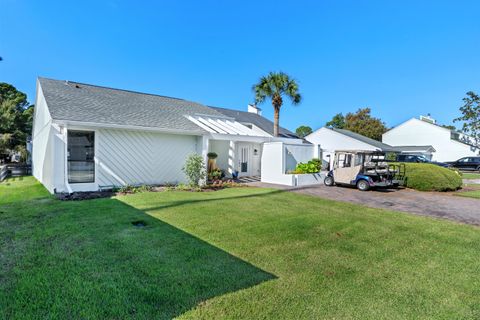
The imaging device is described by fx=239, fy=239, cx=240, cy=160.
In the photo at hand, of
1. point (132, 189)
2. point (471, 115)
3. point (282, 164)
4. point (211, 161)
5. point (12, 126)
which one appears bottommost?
point (132, 189)

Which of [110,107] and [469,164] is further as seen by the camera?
[469,164]

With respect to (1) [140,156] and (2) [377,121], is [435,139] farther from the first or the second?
(1) [140,156]

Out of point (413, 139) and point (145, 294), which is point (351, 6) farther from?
point (413, 139)

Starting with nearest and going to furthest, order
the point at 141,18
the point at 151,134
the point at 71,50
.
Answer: the point at 151,134 < the point at 141,18 < the point at 71,50

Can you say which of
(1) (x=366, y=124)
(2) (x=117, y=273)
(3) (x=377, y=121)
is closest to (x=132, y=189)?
(2) (x=117, y=273)

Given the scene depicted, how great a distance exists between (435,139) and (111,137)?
1874 inches

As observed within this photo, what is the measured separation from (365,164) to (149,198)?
1165 centimetres

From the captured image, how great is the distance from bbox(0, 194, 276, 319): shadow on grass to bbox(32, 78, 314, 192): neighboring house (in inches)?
211

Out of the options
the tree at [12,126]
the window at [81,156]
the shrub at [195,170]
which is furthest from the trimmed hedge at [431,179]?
the tree at [12,126]

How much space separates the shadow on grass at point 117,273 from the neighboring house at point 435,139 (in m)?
47.8

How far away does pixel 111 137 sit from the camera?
11805mm

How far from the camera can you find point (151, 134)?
1301 centimetres

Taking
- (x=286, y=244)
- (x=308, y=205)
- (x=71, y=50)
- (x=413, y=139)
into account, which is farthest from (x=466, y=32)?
(x=413, y=139)

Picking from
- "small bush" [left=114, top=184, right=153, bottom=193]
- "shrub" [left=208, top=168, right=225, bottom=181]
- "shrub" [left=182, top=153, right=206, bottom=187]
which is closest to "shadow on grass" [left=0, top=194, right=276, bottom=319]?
"small bush" [left=114, top=184, right=153, bottom=193]
